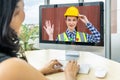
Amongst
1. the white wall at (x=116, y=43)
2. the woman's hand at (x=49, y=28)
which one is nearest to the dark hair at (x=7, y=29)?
the woman's hand at (x=49, y=28)

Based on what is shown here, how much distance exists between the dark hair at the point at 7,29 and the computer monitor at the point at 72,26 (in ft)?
3.64

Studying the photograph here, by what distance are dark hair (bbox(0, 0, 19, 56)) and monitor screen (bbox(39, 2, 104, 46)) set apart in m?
1.11

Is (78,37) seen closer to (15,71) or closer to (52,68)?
(52,68)

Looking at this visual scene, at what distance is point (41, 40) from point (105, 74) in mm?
932

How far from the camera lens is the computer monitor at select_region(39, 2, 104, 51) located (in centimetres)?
180

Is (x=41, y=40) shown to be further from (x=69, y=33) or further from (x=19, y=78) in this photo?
(x=19, y=78)

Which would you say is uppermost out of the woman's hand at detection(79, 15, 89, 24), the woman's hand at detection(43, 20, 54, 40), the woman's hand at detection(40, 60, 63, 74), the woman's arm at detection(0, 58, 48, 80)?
the woman's hand at detection(79, 15, 89, 24)

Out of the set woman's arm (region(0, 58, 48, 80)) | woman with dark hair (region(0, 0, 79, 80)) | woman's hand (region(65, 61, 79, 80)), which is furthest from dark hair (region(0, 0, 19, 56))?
woman's hand (region(65, 61, 79, 80))

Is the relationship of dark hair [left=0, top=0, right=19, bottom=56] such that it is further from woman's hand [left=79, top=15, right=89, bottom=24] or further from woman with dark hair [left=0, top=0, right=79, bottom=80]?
woman's hand [left=79, top=15, right=89, bottom=24]

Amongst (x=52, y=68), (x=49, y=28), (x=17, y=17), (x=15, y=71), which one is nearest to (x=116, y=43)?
(x=49, y=28)

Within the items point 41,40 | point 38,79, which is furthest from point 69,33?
point 38,79

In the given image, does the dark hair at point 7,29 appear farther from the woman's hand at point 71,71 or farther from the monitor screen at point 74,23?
the monitor screen at point 74,23

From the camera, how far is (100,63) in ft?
5.78

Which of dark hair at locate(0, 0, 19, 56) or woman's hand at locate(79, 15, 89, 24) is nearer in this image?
dark hair at locate(0, 0, 19, 56)
